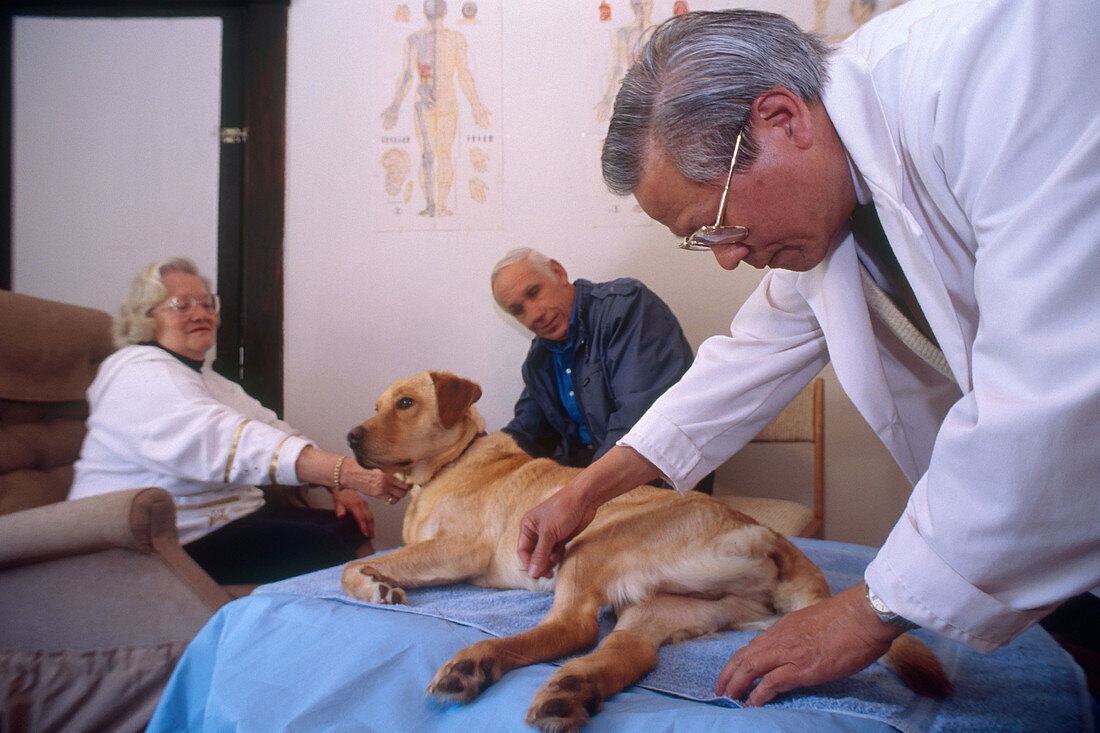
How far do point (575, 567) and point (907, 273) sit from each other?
82cm

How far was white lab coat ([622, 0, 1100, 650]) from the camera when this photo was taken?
0.62 metres

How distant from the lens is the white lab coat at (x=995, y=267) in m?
0.62

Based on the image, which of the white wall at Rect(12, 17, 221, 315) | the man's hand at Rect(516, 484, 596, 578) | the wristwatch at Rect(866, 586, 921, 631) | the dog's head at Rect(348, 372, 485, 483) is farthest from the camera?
the white wall at Rect(12, 17, 221, 315)

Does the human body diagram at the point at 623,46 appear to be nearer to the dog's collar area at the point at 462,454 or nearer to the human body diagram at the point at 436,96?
the human body diagram at the point at 436,96

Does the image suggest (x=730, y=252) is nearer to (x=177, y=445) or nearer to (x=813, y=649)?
(x=813, y=649)

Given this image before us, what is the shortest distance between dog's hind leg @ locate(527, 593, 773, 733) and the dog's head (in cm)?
98

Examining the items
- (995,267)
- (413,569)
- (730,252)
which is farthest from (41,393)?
(995,267)

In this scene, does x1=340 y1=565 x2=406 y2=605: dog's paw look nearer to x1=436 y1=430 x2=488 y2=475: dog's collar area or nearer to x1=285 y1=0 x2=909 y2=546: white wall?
x1=436 y1=430 x2=488 y2=475: dog's collar area

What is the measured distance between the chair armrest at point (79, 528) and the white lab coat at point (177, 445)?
0.98 feet

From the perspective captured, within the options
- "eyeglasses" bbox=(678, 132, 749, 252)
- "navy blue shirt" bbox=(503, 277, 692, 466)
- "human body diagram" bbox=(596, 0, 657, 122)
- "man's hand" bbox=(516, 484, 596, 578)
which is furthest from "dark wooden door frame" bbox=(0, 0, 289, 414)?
"eyeglasses" bbox=(678, 132, 749, 252)

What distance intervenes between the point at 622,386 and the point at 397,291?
1343mm

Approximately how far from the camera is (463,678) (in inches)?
35.9

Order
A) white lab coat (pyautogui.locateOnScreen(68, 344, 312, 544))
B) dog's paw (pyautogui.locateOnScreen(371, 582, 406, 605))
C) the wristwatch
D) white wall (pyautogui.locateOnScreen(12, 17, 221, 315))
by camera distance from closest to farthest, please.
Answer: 1. the wristwatch
2. dog's paw (pyautogui.locateOnScreen(371, 582, 406, 605))
3. white lab coat (pyautogui.locateOnScreen(68, 344, 312, 544))
4. white wall (pyautogui.locateOnScreen(12, 17, 221, 315))

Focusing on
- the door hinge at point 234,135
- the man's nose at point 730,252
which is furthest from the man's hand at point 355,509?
the man's nose at point 730,252
